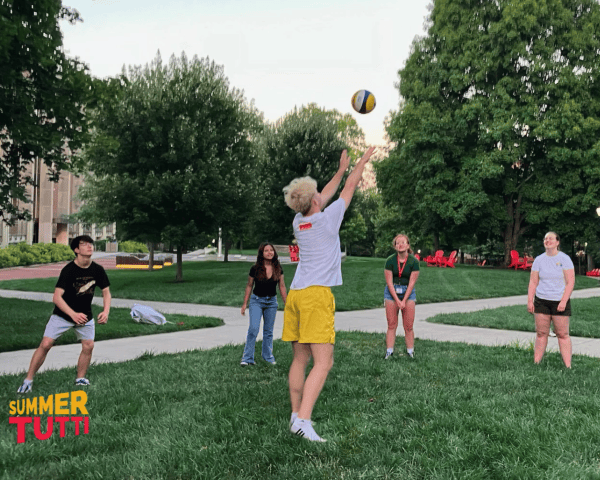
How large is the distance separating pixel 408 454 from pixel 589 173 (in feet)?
89.4

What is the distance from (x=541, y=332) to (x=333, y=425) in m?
3.68

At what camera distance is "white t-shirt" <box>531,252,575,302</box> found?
21.6 ft

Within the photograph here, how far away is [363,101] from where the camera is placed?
6.30 meters

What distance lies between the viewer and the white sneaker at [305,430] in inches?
156

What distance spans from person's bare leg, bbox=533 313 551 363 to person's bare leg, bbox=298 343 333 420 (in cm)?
369

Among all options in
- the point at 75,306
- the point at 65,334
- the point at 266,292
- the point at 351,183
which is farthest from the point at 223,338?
the point at 351,183

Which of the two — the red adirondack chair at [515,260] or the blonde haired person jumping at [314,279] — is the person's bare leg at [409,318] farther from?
the red adirondack chair at [515,260]

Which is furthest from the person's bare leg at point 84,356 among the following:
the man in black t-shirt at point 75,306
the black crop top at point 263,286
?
the black crop top at point 263,286

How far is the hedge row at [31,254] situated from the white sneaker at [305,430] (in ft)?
121

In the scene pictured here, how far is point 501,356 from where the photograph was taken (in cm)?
739

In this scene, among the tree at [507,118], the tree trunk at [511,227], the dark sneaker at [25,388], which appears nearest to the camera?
the dark sneaker at [25,388]

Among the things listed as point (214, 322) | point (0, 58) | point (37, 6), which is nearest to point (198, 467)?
point (214, 322)

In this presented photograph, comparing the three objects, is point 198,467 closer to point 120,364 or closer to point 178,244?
point 120,364

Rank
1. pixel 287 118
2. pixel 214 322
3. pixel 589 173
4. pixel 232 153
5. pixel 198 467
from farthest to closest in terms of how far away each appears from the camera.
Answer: pixel 287 118, pixel 589 173, pixel 232 153, pixel 214 322, pixel 198 467
